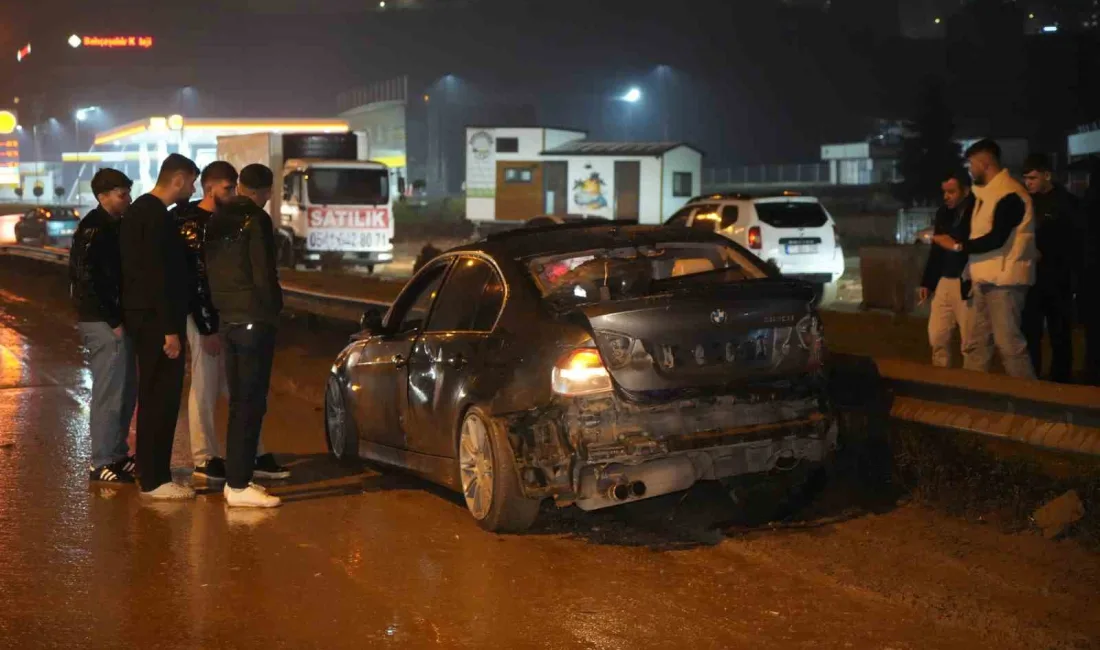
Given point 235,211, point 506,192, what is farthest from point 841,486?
point 506,192

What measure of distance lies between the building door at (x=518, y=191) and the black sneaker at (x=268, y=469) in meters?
36.8

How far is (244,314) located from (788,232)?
15.8 metres

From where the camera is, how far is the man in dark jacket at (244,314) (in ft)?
25.5

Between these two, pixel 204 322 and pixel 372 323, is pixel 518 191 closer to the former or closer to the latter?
pixel 372 323

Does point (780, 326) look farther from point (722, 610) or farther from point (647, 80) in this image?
point (647, 80)

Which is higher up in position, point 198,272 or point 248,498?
point 198,272

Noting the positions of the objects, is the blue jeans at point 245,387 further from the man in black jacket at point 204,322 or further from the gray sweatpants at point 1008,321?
the gray sweatpants at point 1008,321

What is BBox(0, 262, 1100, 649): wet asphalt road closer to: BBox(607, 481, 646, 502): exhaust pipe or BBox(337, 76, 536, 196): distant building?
BBox(607, 481, 646, 502): exhaust pipe

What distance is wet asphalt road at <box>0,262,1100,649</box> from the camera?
5.36 meters

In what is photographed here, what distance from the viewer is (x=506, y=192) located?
46156 millimetres

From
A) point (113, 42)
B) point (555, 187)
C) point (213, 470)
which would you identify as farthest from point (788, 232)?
point (113, 42)

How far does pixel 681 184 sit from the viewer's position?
144 ft

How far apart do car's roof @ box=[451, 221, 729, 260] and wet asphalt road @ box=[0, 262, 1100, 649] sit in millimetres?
1454

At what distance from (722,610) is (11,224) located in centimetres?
7368
